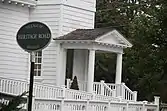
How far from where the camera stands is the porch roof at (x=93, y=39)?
72.7 feet

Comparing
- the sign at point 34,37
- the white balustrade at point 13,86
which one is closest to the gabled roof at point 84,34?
the white balustrade at point 13,86

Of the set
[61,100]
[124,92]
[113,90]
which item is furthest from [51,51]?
[61,100]

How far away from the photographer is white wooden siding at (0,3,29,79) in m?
22.0

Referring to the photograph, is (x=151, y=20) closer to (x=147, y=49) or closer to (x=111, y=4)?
(x=147, y=49)

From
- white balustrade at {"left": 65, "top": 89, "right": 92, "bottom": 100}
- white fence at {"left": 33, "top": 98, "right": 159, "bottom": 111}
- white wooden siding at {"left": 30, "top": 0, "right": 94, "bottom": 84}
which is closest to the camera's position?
white fence at {"left": 33, "top": 98, "right": 159, "bottom": 111}

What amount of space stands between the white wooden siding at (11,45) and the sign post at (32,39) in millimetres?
12106

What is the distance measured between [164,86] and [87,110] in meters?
9.55

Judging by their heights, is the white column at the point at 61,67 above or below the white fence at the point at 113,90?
above

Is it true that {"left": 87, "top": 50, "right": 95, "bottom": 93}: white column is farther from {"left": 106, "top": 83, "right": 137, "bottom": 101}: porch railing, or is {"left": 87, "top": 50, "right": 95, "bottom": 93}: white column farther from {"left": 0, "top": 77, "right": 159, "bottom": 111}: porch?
{"left": 106, "top": 83, "right": 137, "bottom": 101}: porch railing

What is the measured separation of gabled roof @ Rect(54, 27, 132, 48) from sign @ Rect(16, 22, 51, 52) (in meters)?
11.7

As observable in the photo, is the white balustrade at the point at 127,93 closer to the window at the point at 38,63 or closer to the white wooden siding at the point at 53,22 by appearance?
the white wooden siding at the point at 53,22

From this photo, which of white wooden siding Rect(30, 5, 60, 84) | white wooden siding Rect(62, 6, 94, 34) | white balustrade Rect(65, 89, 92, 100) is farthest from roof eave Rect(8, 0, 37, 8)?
white balustrade Rect(65, 89, 92, 100)

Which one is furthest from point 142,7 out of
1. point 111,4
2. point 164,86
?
point 164,86

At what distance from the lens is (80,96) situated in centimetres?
2016
